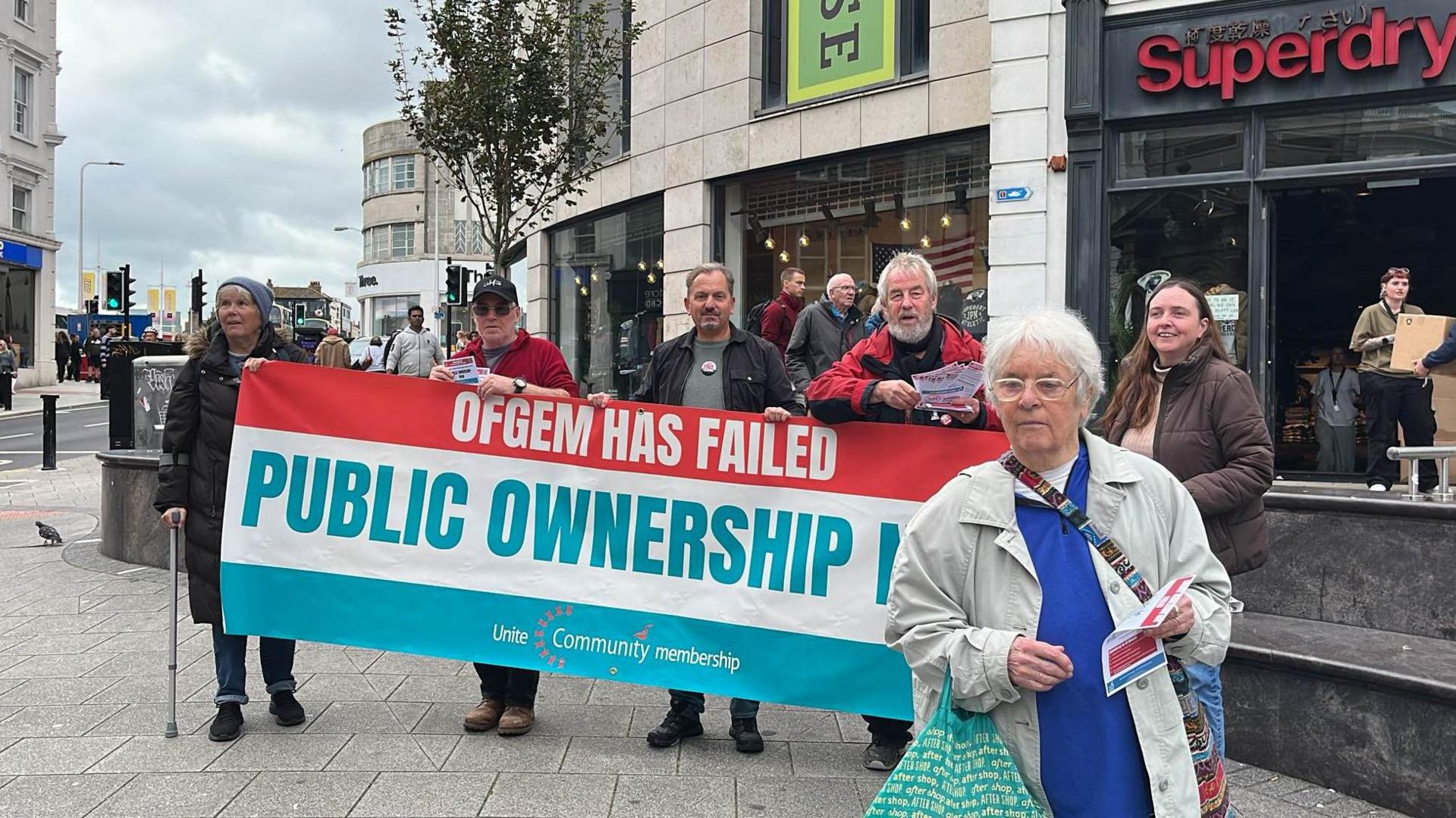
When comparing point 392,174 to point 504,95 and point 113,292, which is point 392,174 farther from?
point 504,95

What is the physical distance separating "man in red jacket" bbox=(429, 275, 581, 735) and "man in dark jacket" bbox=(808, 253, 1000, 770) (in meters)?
1.33

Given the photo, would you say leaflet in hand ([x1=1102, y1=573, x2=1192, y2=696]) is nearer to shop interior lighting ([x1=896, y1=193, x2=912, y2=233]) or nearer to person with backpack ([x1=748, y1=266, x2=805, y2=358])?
person with backpack ([x1=748, y1=266, x2=805, y2=358])

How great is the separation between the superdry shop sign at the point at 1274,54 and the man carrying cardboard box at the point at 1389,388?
2331 millimetres

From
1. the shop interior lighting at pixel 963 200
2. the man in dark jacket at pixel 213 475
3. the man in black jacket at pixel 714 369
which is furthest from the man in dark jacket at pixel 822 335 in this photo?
the shop interior lighting at pixel 963 200

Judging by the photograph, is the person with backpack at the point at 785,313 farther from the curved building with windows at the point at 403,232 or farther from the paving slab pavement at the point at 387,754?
the curved building with windows at the point at 403,232

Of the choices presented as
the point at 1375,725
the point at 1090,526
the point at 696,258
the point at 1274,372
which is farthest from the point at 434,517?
the point at 696,258

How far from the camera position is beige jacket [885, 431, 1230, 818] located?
7.13 feet

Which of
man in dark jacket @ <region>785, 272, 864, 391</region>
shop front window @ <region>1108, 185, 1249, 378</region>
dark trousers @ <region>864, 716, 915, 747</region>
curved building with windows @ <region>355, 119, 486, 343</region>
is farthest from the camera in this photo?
curved building with windows @ <region>355, 119, 486, 343</region>

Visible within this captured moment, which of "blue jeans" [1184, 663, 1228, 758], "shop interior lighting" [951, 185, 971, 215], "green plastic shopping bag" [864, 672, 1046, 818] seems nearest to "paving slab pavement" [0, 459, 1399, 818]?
"blue jeans" [1184, 663, 1228, 758]

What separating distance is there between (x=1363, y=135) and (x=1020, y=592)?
33.0 ft

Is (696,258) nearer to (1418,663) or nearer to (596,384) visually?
(596,384)

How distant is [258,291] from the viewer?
4.91 metres

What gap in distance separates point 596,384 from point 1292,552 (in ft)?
48.5

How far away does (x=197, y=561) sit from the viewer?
4820 millimetres
